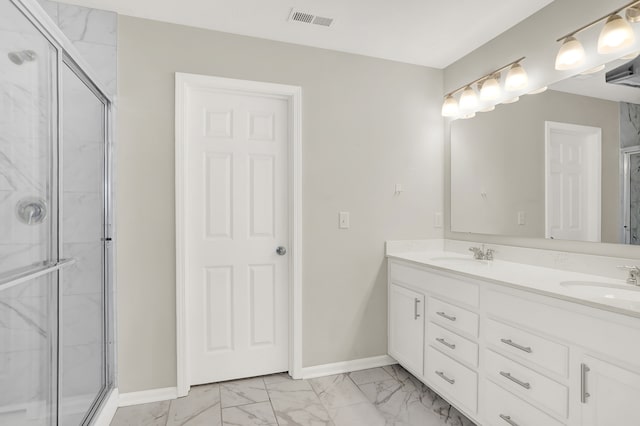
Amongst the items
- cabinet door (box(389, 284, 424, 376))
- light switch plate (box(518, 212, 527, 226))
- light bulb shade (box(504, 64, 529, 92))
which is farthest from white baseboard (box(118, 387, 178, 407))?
light bulb shade (box(504, 64, 529, 92))

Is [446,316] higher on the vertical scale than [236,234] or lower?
lower

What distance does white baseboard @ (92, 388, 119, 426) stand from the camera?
6.19ft

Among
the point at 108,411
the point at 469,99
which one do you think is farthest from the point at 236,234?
the point at 469,99

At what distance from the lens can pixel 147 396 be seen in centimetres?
222

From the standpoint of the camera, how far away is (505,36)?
7.75 ft

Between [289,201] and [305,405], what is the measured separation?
1324mm

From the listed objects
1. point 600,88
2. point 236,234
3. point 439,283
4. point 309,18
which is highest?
point 309,18

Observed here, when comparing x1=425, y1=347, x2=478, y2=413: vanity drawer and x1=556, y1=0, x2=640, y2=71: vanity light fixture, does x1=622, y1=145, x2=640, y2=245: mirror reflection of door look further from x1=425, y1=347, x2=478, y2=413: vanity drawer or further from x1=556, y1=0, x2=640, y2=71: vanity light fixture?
x1=425, y1=347, x2=478, y2=413: vanity drawer

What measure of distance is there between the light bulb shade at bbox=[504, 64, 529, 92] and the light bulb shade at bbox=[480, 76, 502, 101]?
13 centimetres

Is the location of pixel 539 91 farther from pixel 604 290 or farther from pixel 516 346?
pixel 516 346

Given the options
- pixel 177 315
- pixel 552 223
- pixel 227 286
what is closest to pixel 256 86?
pixel 227 286

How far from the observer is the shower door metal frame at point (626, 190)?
5.70 ft

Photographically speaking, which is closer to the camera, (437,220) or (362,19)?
(362,19)

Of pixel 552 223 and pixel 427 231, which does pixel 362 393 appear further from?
pixel 552 223
